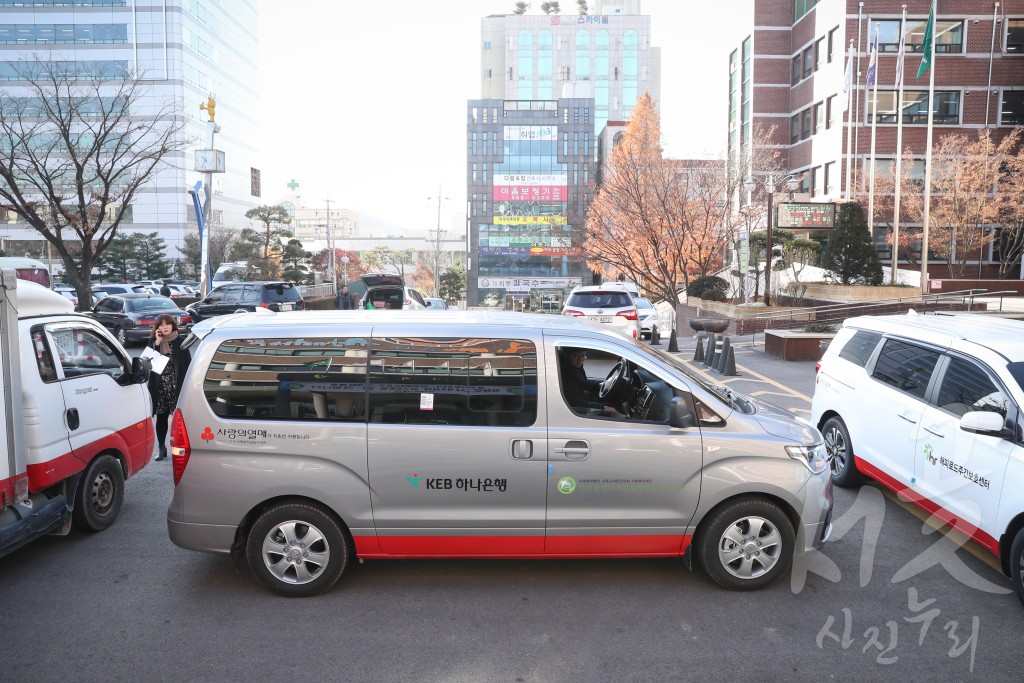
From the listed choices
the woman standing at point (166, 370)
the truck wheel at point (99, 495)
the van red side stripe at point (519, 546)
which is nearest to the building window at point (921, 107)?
the woman standing at point (166, 370)

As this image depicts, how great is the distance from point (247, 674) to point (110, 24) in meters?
87.5

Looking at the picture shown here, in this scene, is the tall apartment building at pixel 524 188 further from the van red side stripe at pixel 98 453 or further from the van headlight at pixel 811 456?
the van headlight at pixel 811 456

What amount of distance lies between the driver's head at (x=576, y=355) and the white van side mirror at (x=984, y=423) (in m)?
2.60

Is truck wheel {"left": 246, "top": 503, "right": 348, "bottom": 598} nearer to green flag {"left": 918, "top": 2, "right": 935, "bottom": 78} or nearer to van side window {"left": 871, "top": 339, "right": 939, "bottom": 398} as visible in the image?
van side window {"left": 871, "top": 339, "right": 939, "bottom": 398}

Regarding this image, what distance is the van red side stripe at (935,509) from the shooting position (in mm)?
5184

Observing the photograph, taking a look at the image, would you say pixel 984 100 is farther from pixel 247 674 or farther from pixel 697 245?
pixel 247 674

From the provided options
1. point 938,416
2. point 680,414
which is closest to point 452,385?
point 680,414

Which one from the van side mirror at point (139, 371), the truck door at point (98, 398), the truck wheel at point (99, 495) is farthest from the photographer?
the van side mirror at point (139, 371)

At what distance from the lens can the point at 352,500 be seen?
5000 mm

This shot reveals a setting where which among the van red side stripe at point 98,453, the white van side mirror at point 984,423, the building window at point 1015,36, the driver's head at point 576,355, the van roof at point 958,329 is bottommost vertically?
the van red side stripe at point 98,453

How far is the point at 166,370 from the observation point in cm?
838

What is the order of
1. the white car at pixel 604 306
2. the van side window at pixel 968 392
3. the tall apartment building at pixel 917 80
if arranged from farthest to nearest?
the tall apartment building at pixel 917 80
the white car at pixel 604 306
the van side window at pixel 968 392

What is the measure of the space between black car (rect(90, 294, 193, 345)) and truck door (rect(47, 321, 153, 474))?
46.8ft

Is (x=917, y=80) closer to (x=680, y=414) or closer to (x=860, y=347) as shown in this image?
(x=860, y=347)
